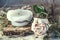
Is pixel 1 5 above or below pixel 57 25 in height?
above

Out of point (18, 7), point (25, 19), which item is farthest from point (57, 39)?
point (18, 7)

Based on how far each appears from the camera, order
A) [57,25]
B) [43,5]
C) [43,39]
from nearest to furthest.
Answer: [43,39]
[57,25]
[43,5]

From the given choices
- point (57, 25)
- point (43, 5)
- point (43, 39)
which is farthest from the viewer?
point (43, 5)

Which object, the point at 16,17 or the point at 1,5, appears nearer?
the point at 16,17

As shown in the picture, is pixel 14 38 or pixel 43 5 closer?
pixel 14 38

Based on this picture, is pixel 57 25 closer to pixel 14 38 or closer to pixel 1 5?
pixel 14 38

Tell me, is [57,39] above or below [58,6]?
below

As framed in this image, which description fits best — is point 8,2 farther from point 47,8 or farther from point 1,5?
point 47,8

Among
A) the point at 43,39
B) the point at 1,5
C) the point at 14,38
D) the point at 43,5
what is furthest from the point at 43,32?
the point at 1,5
